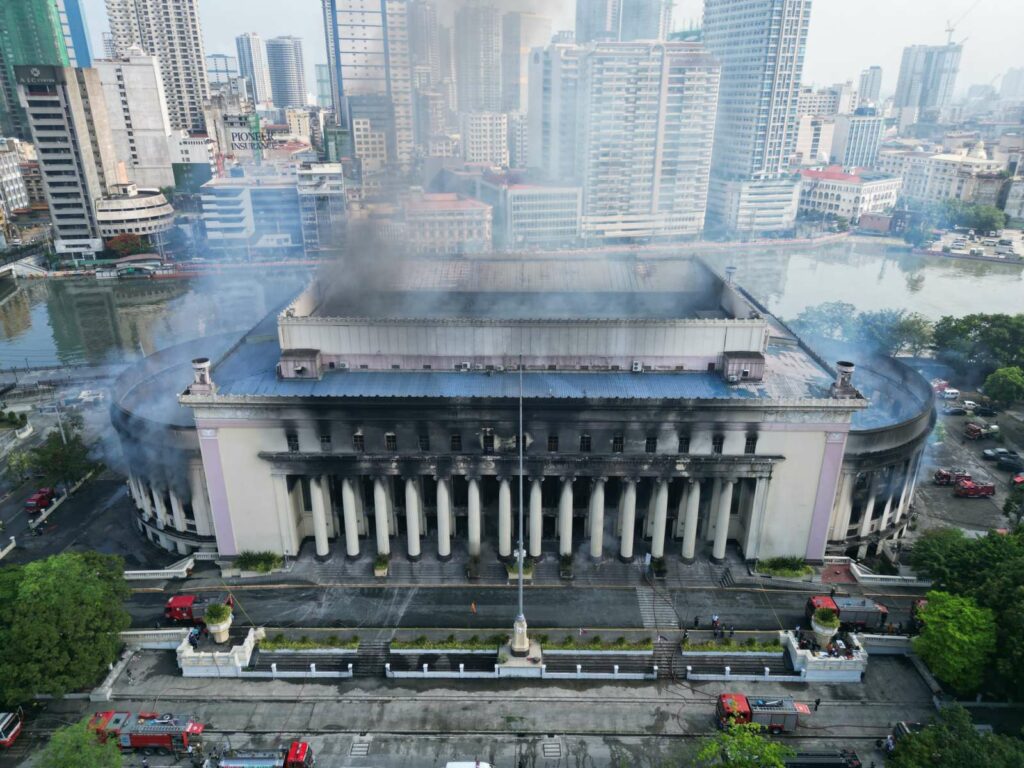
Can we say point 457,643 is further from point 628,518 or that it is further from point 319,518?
point 628,518

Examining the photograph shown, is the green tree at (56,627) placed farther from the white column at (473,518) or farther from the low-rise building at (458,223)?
the low-rise building at (458,223)

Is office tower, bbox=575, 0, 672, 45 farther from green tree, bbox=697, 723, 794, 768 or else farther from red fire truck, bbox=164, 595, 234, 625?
green tree, bbox=697, 723, 794, 768

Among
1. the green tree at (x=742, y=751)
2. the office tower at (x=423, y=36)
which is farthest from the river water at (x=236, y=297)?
the green tree at (x=742, y=751)

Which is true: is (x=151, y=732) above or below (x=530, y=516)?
below

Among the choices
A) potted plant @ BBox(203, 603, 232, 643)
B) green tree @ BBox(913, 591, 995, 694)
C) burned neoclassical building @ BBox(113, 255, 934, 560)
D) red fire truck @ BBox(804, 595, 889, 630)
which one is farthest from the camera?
burned neoclassical building @ BBox(113, 255, 934, 560)

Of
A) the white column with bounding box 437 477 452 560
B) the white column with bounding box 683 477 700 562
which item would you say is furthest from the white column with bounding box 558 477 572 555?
the white column with bounding box 683 477 700 562

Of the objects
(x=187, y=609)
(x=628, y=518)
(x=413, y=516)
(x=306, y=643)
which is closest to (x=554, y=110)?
(x=628, y=518)

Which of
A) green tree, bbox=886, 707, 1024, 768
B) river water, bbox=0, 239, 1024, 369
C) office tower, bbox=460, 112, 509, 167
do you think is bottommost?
river water, bbox=0, 239, 1024, 369
